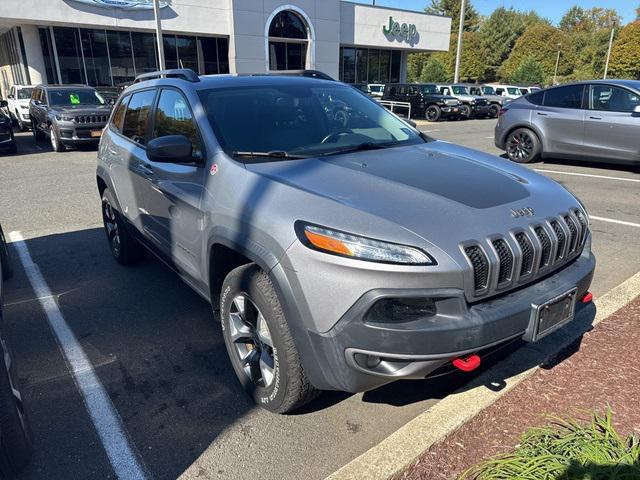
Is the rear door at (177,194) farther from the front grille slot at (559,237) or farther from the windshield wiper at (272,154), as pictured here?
the front grille slot at (559,237)

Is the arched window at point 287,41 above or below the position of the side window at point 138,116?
above

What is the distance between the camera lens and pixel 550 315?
2.33m

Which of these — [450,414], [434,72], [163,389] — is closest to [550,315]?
[450,414]

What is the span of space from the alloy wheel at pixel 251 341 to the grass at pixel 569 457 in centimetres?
110

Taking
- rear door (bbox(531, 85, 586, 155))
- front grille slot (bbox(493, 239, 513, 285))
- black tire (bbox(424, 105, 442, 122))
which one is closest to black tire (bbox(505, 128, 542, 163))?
rear door (bbox(531, 85, 586, 155))

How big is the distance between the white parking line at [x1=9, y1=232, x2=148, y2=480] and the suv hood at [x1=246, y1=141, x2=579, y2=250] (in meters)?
1.45

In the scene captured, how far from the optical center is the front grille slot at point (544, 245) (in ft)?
7.88

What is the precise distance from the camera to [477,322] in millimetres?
2078

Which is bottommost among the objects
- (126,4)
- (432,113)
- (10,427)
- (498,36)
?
(432,113)

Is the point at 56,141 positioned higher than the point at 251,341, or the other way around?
the point at 251,341

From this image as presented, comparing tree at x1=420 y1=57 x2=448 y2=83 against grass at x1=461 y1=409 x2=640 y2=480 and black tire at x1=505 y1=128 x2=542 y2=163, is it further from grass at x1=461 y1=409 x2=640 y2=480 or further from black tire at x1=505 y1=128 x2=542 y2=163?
grass at x1=461 y1=409 x2=640 y2=480

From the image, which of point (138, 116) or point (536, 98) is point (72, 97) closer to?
point (138, 116)

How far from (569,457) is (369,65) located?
3535 centimetres

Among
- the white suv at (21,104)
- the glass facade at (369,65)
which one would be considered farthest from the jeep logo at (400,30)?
the white suv at (21,104)
